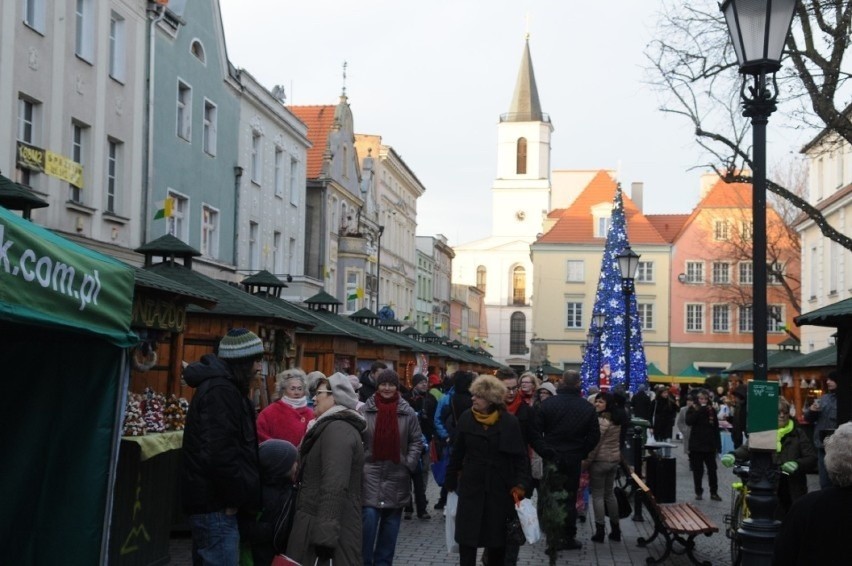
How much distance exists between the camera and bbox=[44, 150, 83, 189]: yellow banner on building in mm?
20344

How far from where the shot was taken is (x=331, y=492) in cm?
682

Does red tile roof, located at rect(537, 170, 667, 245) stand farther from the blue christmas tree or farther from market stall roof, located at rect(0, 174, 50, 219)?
market stall roof, located at rect(0, 174, 50, 219)

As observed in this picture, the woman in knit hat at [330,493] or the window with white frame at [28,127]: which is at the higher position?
the window with white frame at [28,127]

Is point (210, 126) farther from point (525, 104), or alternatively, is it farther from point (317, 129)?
point (525, 104)

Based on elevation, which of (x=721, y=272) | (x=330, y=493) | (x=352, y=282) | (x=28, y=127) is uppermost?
(x=721, y=272)

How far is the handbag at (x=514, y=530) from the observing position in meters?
9.14

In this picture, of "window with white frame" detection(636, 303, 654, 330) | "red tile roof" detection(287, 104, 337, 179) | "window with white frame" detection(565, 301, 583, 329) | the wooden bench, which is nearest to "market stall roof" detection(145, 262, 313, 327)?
the wooden bench

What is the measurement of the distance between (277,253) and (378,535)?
29.7 meters

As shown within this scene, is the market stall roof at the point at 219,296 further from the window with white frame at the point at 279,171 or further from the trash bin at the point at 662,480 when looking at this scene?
the window with white frame at the point at 279,171

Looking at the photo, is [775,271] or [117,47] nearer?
[117,47]

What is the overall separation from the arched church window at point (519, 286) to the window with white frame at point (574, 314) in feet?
107

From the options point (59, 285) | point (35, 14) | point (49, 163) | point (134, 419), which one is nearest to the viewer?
point (59, 285)

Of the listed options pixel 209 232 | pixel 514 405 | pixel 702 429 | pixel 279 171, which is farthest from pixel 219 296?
pixel 279 171

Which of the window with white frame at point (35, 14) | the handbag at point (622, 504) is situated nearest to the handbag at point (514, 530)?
the handbag at point (622, 504)
